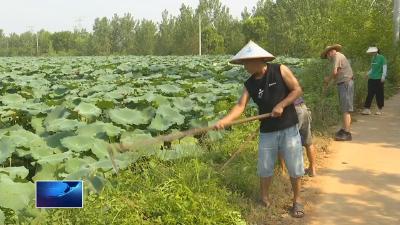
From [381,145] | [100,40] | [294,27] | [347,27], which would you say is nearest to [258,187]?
[381,145]

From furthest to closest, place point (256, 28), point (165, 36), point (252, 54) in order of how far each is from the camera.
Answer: point (165, 36)
point (256, 28)
point (252, 54)

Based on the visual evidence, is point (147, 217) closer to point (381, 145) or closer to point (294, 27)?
point (381, 145)

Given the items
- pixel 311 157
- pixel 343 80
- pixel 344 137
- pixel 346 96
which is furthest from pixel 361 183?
pixel 343 80

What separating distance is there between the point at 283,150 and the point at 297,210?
58cm

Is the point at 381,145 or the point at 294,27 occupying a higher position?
the point at 294,27

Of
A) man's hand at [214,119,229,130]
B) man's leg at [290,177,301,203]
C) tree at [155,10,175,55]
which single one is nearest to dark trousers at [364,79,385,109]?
man's leg at [290,177,301,203]

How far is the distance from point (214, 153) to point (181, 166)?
33.8 inches

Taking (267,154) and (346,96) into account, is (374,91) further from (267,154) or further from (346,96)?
(267,154)

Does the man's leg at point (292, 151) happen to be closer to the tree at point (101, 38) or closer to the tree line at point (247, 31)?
the tree line at point (247, 31)

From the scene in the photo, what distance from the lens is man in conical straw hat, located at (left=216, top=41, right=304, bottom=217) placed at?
3758 mm

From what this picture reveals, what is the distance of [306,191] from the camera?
4.68 meters

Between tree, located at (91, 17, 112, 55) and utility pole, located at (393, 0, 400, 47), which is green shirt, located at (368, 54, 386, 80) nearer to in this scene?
utility pole, located at (393, 0, 400, 47)

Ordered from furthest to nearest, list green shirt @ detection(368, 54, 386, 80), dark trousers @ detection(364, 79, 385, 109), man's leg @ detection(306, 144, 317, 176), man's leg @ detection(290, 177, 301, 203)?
dark trousers @ detection(364, 79, 385, 109), green shirt @ detection(368, 54, 386, 80), man's leg @ detection(306, 144, 317, 176), man's leg @ detection(290, 177, 301, 203)

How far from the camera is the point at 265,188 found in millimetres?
4195
